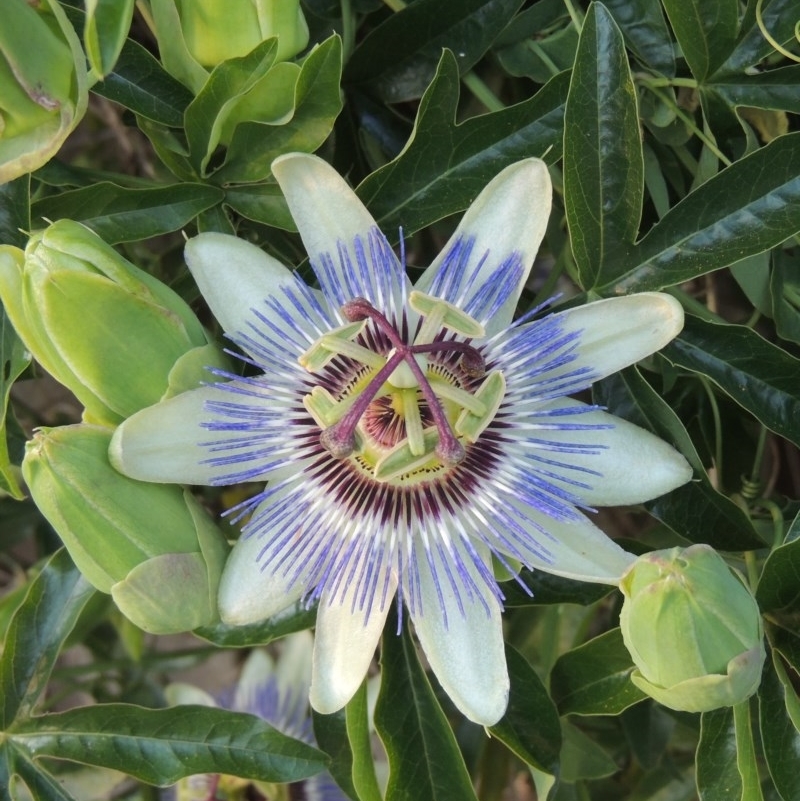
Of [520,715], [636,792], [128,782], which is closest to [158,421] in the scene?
[520,715]

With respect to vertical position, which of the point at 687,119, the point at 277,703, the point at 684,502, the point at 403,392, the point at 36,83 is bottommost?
the point at 277,703

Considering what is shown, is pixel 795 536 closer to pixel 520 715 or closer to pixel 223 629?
pixel 520 715

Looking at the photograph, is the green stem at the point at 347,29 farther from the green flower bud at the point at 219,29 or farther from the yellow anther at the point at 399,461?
the yellow anther at the point at 399,461

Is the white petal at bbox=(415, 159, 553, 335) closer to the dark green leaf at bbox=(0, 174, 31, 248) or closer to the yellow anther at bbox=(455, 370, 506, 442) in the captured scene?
the yellow anther at bbox=(455, 370, 506, 442)

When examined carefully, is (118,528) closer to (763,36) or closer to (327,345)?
(327,345)

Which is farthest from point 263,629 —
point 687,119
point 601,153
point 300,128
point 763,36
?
point 763,36
